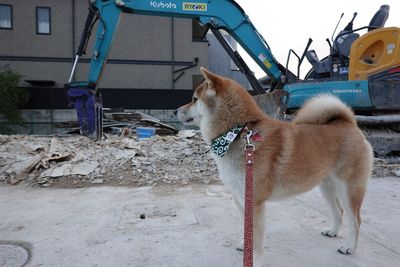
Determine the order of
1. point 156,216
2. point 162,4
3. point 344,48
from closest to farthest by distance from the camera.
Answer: point 156,216 < point 162,4 < point 344,48

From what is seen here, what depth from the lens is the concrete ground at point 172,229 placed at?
2.43 meters

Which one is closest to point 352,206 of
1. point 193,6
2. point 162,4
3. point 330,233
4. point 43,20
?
point 330,233

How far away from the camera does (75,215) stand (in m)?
3.46

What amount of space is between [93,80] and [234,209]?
4908 mm

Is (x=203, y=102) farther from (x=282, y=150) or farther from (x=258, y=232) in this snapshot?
(x=258, y=232)

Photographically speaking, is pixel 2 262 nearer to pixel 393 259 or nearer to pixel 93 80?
pixel 393 259

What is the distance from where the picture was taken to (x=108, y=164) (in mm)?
5352

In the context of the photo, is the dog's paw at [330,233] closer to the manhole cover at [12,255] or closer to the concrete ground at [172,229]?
the concrete ground at [172,229]

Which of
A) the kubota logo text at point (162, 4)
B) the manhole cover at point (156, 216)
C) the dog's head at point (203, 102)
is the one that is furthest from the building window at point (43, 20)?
the dog's head at point (203, 102)

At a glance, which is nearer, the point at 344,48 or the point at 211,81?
the point at 211,81

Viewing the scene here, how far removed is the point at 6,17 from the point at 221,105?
18.7m

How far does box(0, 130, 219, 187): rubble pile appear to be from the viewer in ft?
16.2

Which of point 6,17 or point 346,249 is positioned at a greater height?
point 6,17

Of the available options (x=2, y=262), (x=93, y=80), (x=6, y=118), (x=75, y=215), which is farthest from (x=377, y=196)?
(x=6, y=118)
